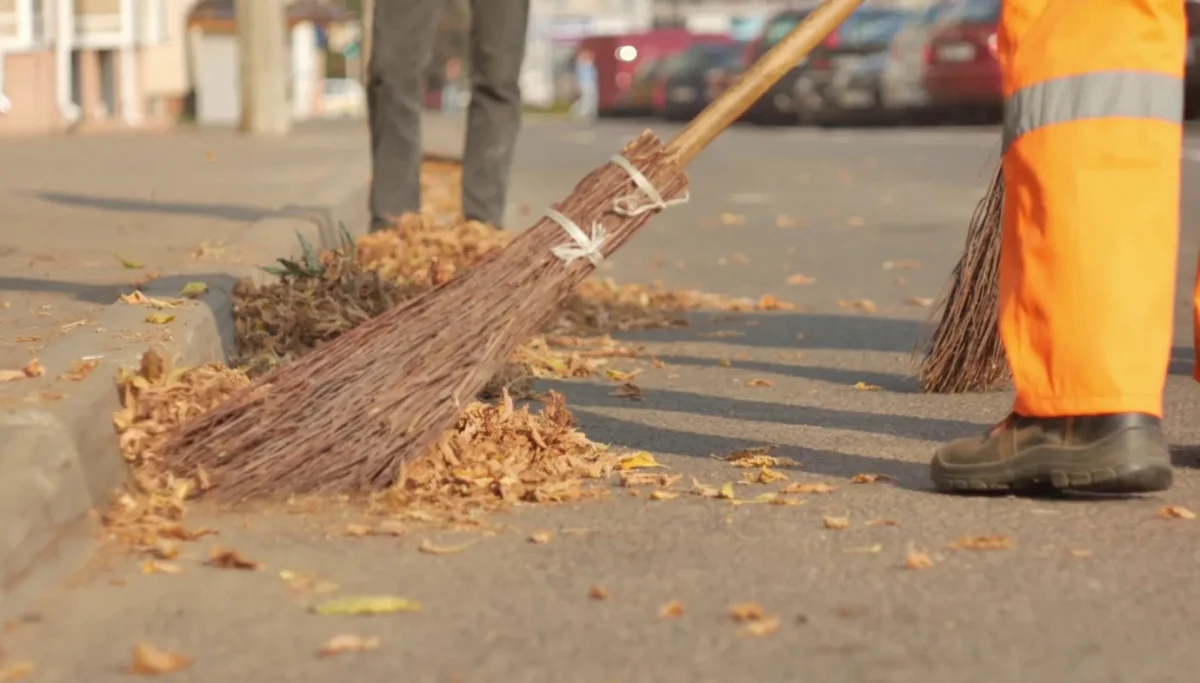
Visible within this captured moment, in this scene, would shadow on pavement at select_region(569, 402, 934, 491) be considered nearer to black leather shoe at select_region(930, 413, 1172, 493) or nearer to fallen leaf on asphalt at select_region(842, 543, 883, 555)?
black leather shoe at select_region(930, 413, 1172, 493)

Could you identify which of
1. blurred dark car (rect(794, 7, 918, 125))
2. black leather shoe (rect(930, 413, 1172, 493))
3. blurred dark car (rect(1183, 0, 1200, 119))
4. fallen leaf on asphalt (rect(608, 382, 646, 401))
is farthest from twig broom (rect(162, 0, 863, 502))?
blurred dark car (rect(794, 7, 918, 125))

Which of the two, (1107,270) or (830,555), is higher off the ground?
(1107,270)

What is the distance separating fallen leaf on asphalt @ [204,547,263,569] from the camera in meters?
3.53

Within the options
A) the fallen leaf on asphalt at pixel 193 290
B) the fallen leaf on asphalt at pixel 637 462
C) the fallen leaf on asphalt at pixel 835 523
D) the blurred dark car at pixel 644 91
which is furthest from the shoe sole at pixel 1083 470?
the blurred dark car at pixel 644 91

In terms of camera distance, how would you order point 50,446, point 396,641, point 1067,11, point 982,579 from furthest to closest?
point 1067,11, point 50,446, point 982,579, point 396,641

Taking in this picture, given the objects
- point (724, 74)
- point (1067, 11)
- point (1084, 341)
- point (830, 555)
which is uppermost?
point (1067, 11)

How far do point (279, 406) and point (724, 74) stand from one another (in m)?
31.0

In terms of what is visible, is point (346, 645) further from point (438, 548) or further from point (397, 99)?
point (397, 99)

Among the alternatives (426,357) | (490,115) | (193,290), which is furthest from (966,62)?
(426,357)

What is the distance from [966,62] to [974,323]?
2029 cm

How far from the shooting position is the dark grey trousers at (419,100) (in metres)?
7.94

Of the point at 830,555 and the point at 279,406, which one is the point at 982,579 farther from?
the point at 279,406

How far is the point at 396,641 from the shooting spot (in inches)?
121

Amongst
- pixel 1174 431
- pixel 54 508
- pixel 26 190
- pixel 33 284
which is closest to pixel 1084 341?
pixel 1174 431
